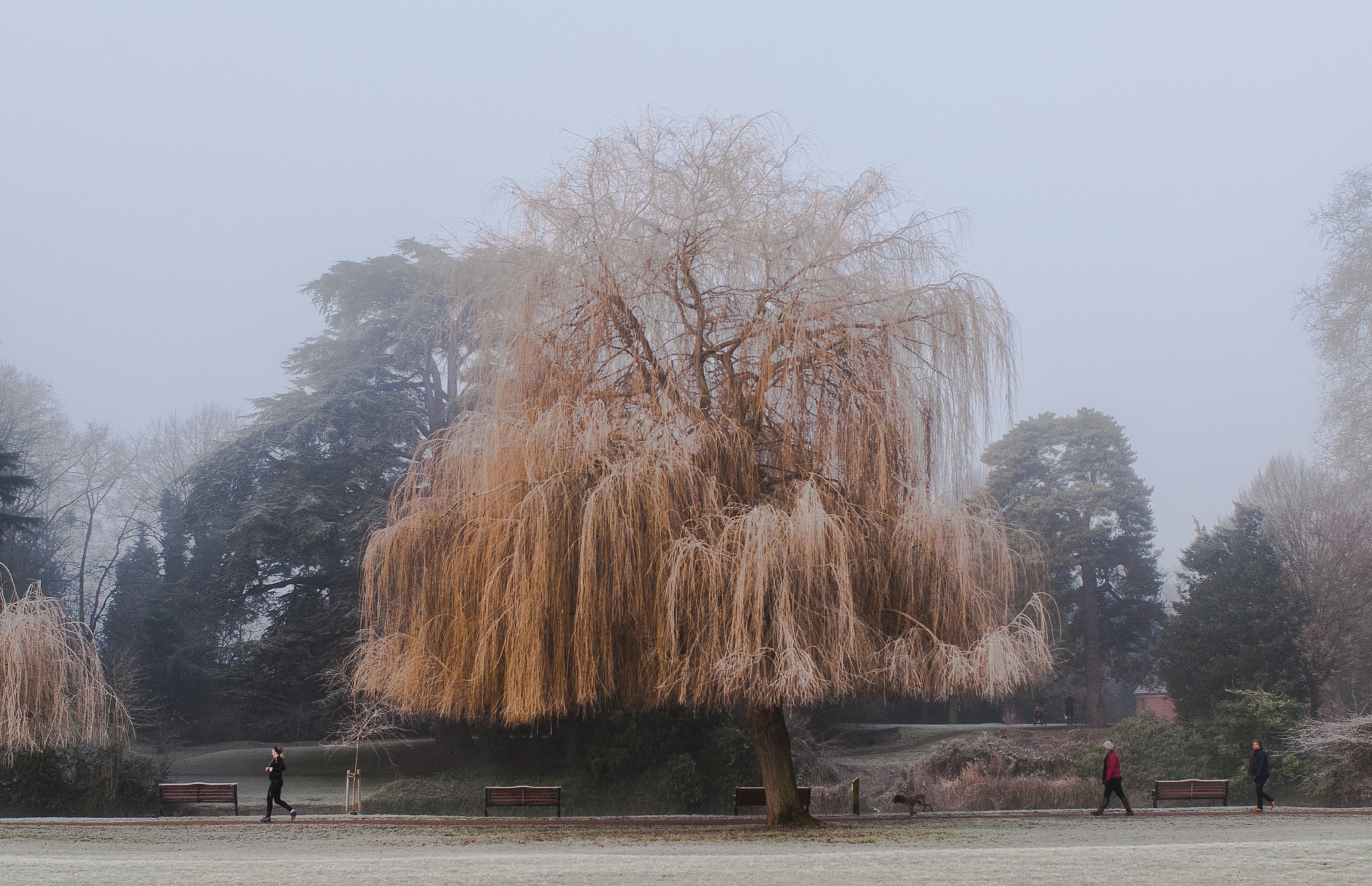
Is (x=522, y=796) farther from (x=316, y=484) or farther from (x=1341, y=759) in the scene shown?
(x=1341, y=759)

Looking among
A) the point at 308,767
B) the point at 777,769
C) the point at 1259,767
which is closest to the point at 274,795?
the point at 777,769

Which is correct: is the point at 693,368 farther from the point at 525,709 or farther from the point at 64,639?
the point at 64,639

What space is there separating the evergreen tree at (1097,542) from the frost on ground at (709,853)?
20.8 m

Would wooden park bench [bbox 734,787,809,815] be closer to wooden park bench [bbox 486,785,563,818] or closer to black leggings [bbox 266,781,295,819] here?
wooden park bench [bbox 486,785,563,818]

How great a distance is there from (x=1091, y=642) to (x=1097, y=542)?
3731 millimetres

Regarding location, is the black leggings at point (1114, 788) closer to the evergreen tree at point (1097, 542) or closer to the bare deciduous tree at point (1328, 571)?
the bare deciduous tree at point (1328, 571)

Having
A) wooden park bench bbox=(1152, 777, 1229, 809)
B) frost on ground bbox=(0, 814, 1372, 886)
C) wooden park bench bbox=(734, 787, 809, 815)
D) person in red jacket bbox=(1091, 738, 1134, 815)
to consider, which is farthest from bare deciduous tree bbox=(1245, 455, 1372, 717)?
wooden park bench bbox=(734, 787, 809, 815)

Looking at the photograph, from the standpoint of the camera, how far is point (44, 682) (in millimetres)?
14969

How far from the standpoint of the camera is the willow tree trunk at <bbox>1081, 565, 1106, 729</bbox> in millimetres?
34094

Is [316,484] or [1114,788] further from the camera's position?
[316,484]

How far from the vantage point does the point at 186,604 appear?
32.4m

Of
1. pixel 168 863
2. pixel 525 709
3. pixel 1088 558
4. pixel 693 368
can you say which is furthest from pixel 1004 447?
pixel 168 863

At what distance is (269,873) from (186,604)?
89.8 feet

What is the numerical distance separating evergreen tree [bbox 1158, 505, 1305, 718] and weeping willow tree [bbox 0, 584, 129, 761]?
25225mm
